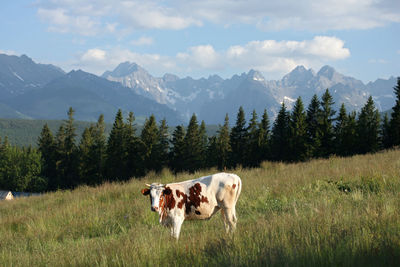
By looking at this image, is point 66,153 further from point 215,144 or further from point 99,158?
point 215,144

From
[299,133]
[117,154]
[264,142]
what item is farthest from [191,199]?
[264,142]

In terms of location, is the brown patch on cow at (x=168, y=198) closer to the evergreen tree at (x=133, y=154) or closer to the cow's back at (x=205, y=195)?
the cow's back at (x=205, y=195)

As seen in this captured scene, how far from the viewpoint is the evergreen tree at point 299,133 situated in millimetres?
54938

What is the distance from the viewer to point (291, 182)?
456 inches

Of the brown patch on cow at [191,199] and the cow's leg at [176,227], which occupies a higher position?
the brown patch on cow at [191,199]

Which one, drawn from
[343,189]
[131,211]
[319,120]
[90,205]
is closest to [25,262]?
[131,211]

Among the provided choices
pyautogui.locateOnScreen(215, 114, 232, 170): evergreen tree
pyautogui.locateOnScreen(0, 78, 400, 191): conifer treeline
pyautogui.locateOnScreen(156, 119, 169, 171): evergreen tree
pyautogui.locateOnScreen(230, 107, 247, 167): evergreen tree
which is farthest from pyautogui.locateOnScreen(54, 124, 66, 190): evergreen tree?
pyautogui.locateOnScreen(230, 107, 247, 167): evergreen tree

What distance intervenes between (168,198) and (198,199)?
0.64 meters

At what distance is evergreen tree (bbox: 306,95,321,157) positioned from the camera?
54547 mm

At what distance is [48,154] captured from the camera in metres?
Answer: 74.4

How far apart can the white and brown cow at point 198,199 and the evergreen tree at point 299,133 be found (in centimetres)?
5048

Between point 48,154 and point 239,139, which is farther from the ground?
point 239,139

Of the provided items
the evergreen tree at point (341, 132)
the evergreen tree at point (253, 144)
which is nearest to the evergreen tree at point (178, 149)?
the evergreen tree at point (253, 144)

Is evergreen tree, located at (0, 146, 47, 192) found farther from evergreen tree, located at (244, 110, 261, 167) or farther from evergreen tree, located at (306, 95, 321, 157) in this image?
evergreen tree, located at (306, 95, 321, 157)
